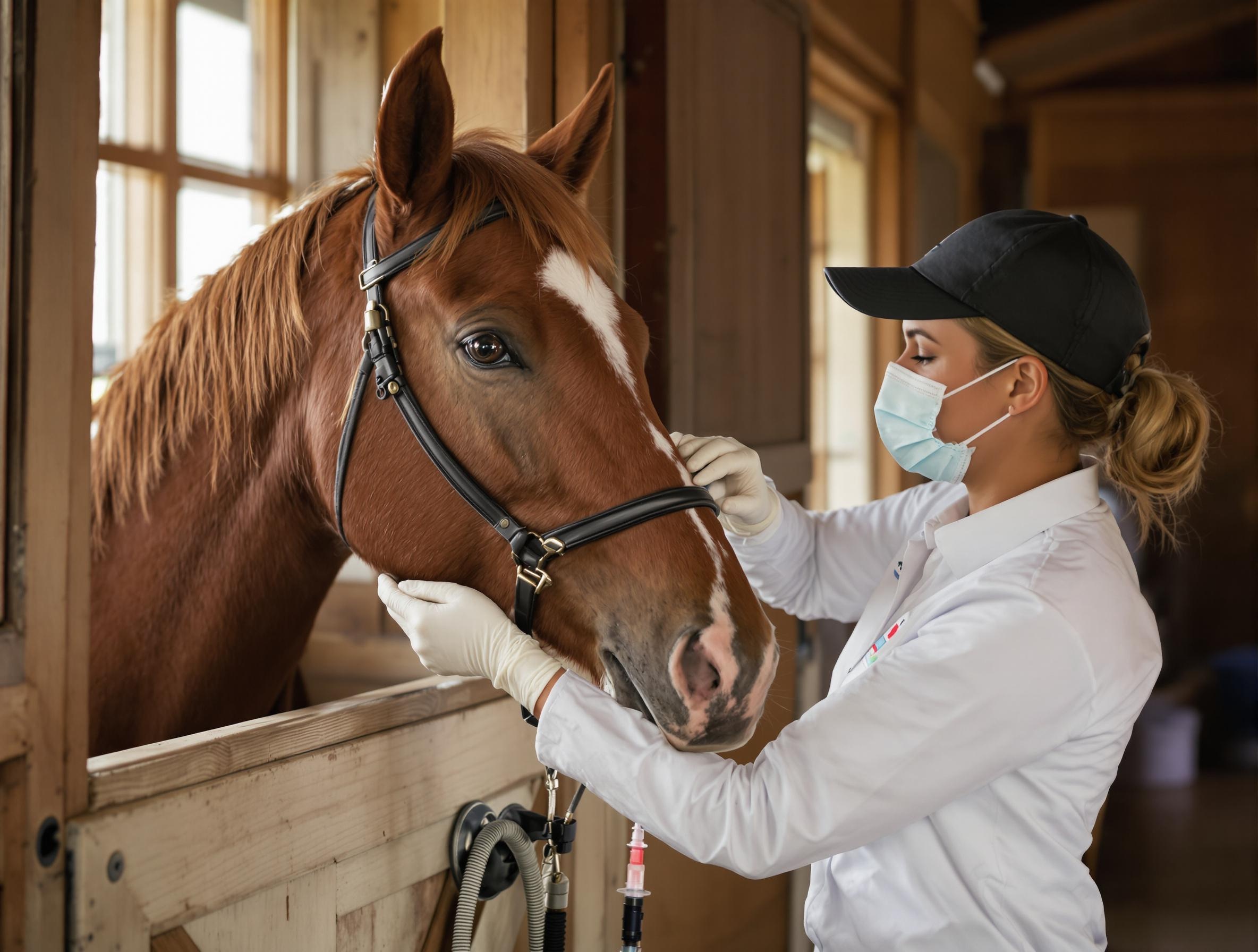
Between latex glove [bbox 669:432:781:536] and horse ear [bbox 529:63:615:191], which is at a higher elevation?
horse ear [bbox 529:63:615:191]

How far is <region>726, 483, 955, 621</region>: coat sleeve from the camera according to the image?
4.65ft

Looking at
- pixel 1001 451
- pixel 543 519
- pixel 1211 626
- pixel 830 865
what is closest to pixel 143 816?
pixel 543 519

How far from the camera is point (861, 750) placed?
870mm

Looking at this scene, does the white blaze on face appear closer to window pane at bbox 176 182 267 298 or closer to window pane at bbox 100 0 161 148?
window pane at bbox 176 182 267 298

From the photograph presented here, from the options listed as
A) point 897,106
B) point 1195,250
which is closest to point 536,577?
point 897,106

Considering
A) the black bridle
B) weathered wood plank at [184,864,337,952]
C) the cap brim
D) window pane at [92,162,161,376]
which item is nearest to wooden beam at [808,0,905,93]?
the cap brim

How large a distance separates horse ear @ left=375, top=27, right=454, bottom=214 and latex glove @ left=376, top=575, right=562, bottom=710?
401 mm

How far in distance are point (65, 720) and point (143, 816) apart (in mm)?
108

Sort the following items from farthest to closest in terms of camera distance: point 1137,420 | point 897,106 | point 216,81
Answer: point 897,106 < point 216,81 < point 1137,420

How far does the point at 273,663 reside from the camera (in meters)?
1.25

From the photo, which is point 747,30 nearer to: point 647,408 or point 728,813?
point 647,408

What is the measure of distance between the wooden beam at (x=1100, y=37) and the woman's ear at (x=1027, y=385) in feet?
12.8

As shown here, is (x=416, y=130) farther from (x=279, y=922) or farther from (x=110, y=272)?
(x=110, y=272)

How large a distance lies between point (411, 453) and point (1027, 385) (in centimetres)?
65
